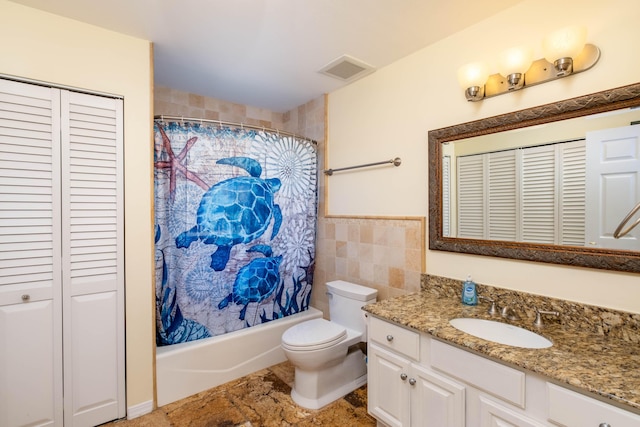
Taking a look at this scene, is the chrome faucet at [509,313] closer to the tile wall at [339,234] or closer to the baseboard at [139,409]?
the tile wall at [339,234]

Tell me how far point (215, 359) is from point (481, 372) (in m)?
1.79

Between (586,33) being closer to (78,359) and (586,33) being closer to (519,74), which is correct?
(519,74)

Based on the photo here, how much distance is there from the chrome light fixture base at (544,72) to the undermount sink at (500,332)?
1193mm

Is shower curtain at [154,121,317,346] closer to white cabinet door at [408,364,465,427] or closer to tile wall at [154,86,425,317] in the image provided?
tile wall at [154,86,425,317]

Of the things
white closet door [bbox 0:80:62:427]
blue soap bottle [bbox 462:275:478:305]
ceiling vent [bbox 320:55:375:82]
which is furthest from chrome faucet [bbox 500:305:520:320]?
white closet door [bbox 0:80:62:427]

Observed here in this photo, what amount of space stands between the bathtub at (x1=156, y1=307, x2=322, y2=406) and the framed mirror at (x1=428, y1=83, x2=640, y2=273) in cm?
153

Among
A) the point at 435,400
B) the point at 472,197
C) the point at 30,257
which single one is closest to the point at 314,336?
the point at 435,400

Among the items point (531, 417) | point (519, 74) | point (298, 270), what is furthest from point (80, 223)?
point (519, 74)

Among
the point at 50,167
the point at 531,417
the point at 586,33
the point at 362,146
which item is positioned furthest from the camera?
the point at 362,146

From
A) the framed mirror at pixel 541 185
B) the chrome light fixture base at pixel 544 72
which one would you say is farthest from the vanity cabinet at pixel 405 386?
the chrome light fixture base at pixel 544 72

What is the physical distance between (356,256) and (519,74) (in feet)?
5.18

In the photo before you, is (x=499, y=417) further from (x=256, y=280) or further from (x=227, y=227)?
(x=227, y=227)

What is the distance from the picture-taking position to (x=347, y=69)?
225 centimetres

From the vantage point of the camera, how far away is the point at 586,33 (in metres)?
1.34
